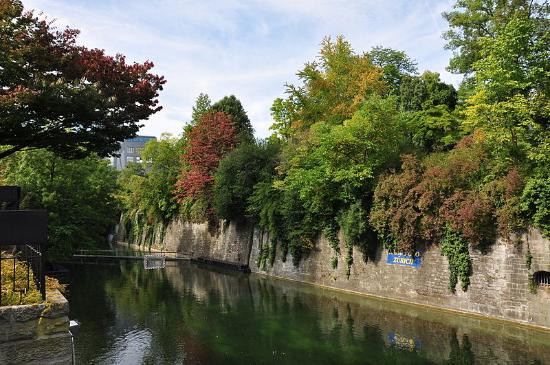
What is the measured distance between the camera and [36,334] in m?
5.51

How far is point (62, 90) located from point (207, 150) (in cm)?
2646

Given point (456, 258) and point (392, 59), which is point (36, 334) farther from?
point (392, 59)

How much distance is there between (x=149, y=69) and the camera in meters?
13.4

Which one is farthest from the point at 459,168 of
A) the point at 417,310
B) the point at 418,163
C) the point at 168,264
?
the point at 168,264

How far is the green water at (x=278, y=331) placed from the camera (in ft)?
42.5

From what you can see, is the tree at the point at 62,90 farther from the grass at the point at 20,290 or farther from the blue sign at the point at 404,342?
the blue sign at the point at 404,342

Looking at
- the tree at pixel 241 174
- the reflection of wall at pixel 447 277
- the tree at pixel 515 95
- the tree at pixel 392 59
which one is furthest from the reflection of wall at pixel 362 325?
the tree at pixel 392 59

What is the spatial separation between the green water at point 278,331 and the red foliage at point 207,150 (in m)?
13.7

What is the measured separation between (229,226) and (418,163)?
65.7ft

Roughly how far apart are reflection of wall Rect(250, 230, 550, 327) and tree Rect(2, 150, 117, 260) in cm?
1432

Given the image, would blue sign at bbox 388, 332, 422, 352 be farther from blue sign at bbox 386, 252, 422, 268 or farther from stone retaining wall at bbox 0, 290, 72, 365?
stone retaining wall at bbox 0, 290, 72, 365

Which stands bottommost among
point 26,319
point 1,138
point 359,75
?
point 26,319

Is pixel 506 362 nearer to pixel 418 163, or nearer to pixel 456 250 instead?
pixel 456 250

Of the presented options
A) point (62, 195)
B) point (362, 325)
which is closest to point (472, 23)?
point (362, 325)
